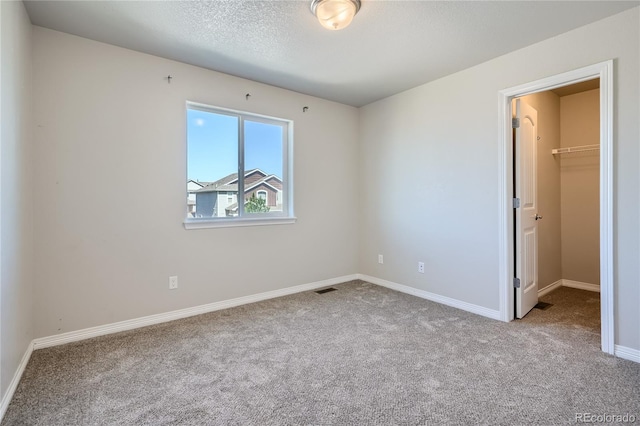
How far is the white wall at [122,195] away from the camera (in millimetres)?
2369

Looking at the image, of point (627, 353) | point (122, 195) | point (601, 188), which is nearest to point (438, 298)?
point (627, 353)

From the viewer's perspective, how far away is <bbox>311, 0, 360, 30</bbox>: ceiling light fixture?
1957mm

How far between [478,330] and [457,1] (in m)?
2.48

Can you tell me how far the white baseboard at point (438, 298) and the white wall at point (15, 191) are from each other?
3401 millimetres

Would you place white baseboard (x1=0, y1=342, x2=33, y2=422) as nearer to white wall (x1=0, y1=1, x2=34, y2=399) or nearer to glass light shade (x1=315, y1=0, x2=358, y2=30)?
white wall (x1=0, y1=1, x2=34, y2=399)

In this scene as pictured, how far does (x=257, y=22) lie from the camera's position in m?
2.25

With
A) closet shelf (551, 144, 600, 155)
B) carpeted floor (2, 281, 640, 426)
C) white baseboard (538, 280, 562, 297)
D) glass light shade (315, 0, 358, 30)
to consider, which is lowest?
carpeted floor (2, 281, 640, 426)

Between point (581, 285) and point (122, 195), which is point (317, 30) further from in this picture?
point (581, 285)

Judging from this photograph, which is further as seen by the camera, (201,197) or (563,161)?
(563,161)

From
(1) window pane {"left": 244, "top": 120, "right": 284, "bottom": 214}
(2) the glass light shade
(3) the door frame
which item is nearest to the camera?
(2) the glass light shade

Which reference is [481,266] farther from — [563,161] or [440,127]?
[563,161]

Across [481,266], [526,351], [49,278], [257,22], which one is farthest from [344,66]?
[49,278]

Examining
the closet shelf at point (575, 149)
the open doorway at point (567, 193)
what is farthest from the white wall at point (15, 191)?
the closet shelf at point (575, 149)

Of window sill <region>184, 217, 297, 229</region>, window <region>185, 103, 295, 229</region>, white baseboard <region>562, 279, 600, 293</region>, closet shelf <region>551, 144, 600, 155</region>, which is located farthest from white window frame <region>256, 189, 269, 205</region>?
white baseboard <region>562, 279, 600, 293</region>
